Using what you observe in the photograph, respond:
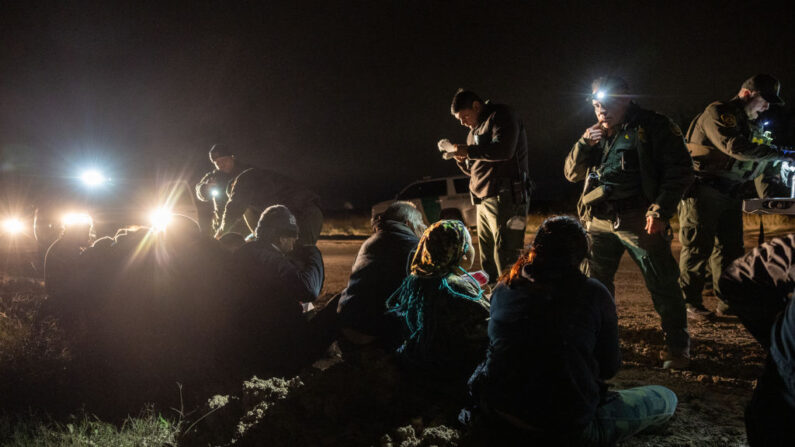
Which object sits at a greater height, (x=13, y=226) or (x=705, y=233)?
(x=13, y=226)

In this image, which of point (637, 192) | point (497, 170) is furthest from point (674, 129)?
point (497, 170)

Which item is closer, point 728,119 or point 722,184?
point 728,119

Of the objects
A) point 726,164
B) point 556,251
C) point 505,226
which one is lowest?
point 505,226

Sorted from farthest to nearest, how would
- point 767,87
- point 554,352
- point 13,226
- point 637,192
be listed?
point 13,226
point 767,87
point 637,192
point 554,352

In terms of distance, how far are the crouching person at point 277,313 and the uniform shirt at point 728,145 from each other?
339 centimetres

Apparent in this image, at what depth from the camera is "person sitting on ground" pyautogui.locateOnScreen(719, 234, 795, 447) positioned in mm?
1365

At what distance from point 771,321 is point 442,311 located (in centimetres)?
134

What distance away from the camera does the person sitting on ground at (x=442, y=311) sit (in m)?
2.39

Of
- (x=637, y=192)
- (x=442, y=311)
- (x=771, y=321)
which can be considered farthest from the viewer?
(x=637, y=192)

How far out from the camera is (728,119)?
3.71 m

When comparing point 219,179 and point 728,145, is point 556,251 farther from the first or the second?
point 219,179

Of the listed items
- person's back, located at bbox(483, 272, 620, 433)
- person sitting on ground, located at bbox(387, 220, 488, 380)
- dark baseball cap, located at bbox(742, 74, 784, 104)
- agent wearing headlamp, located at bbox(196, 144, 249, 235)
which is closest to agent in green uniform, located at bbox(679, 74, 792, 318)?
dark baseball cap, located at bbox(742, 74, 784, 104)

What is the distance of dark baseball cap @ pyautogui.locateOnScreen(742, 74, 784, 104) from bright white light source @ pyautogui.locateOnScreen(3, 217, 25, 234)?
464 inches

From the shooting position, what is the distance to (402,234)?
118 inches
